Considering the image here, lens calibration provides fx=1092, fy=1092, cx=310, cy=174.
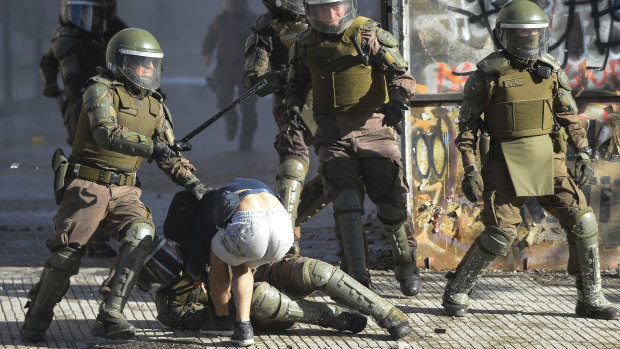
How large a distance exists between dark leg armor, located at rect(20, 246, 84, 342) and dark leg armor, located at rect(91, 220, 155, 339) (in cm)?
27

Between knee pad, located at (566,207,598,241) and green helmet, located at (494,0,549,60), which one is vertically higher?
green helmet, located at (494,0,549,60)

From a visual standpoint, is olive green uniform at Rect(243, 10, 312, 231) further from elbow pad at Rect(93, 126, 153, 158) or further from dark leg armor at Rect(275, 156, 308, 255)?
elbow pad at Rect(93, 126, 153, 158)

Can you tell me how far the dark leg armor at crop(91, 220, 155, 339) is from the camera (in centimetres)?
577

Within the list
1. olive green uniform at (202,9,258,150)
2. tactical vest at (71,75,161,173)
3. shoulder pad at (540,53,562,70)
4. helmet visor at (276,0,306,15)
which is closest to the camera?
tactical vest at (71,75,161,173)

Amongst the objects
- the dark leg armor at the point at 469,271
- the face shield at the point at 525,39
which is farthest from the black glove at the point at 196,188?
the face shield at the point at 525,39

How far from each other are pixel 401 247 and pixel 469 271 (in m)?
0.56

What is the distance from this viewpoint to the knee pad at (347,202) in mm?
6781

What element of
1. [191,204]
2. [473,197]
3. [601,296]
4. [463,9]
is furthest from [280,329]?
[463,9]

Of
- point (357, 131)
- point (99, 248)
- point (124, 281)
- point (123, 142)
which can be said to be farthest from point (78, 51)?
point (124, 281)

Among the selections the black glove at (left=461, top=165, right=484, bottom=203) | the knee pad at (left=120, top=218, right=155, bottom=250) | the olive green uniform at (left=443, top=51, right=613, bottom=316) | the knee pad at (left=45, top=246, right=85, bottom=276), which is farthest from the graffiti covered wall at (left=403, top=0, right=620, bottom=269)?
the knee pad at (left=45, top=246, right=85, bottom=276)

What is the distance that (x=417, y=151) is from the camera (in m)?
7.68

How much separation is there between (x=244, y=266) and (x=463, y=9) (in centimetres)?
276

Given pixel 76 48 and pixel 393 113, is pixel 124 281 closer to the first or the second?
pixel 393 113

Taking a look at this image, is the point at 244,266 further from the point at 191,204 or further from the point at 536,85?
the point at 536,85
